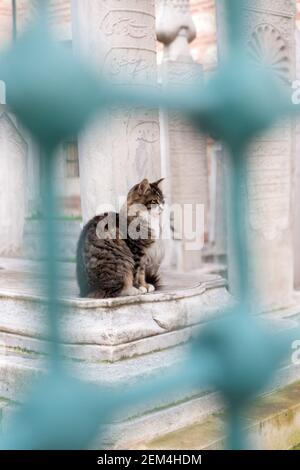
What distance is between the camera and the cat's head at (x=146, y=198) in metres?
2.74

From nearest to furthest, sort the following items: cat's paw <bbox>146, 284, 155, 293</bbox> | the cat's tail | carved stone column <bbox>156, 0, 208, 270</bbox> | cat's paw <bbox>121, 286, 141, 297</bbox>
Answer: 1. cat's paw <bbox>121, 286, 141, 297</bbox>
2. cat's paw <bbox>146, 284, 155, 293</bbox>
3. the cat's tail
4. carved stone column <bbox>156, 0, 208, 270</bbox>

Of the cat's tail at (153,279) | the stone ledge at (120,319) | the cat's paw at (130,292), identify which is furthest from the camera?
the cat's tail at (153,279)

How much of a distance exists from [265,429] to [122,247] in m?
0.86

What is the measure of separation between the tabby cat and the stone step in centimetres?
57

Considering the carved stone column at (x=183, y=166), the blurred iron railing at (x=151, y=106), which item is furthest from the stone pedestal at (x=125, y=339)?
the carved stone column at (x=183, y=166)

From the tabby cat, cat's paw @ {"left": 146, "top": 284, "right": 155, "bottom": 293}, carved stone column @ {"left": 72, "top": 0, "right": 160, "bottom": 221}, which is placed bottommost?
cat's paw @ {"left": 146, "top": 284, "right": 155, "bottom": 293}

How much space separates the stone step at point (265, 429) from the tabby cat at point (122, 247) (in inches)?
22.6

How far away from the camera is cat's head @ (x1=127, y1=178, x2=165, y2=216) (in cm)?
274

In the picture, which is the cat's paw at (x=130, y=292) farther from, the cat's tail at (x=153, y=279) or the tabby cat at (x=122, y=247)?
the cat's tail at (x=153, y=279)

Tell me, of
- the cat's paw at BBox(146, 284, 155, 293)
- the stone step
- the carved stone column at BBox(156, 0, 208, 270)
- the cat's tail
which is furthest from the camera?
the carved stone column at BBox(156, 0, 208, 270)

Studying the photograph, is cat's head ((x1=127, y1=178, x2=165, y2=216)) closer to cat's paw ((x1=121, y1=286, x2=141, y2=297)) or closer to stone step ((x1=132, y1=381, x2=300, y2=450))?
cat's paw ((x1=121, y1=286, x2=141, y2=297))

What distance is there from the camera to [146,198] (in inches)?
108

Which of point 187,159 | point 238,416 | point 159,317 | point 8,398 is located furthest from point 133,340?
point 187,159

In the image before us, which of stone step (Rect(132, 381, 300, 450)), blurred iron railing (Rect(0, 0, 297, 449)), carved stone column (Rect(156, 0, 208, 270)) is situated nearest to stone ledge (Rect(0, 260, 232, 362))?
stone step (Rect(132, 381, 300, 450))
